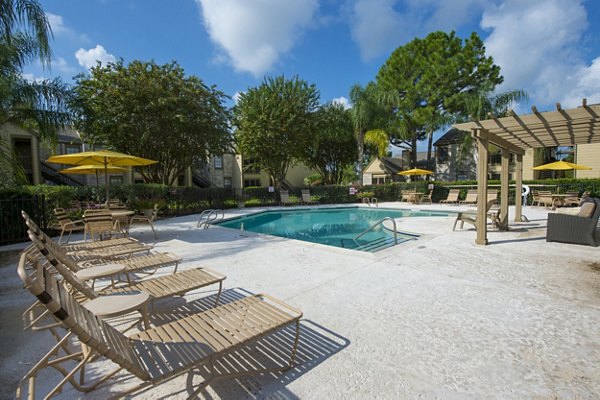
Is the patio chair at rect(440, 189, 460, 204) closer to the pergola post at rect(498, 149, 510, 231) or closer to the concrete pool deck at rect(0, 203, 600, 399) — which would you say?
the pergola post at rect(498, 149, 510, 231)

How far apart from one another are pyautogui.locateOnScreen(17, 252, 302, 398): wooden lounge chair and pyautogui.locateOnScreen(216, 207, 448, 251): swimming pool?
205 inches

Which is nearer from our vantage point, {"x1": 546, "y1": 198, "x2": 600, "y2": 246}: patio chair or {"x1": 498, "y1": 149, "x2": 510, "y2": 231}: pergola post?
{"x1": 546, "y1": 198, "x2": 600, "y2": 246}: patio chair

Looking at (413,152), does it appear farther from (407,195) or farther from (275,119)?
(275,119)

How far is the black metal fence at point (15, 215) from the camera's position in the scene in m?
7.50

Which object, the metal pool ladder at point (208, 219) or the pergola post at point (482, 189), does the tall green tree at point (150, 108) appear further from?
the pergola post at point (482, 189)

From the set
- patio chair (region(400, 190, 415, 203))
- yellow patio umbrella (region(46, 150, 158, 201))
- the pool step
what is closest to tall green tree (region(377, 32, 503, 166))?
patio chair (region(400, 190, 415, 203))

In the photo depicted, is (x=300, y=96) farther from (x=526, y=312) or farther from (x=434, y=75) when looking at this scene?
(x=526, y=312)

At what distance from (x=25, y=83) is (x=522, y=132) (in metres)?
13.4

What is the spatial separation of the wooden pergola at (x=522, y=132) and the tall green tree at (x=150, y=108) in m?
12.6

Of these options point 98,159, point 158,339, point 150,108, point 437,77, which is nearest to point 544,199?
point 437,77

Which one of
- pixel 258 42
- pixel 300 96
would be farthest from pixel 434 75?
pixel 258 42

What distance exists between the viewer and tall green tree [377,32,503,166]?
25.7 metres

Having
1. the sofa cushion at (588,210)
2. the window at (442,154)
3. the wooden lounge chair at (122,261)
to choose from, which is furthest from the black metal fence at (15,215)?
the window at (442,154)

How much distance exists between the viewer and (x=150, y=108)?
Answer: 46.1ft
